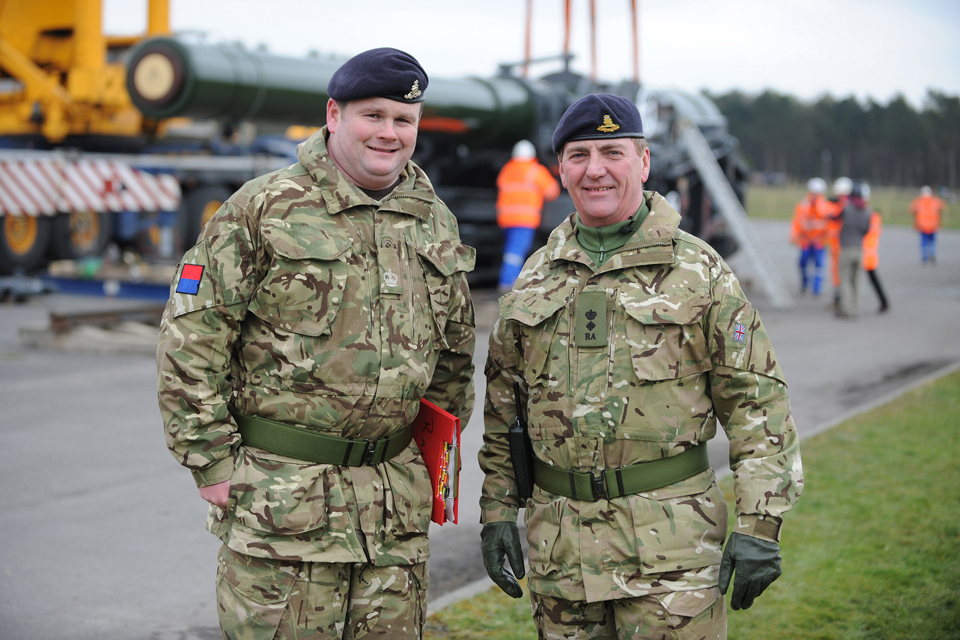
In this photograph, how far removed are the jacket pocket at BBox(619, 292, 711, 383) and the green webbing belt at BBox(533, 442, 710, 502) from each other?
0.22 meters

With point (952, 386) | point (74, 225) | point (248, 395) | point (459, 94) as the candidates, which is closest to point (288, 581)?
point (248, 395)

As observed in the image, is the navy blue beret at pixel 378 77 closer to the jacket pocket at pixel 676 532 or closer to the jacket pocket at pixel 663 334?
the jacket pocket at pixel 663 334

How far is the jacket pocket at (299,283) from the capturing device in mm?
2400

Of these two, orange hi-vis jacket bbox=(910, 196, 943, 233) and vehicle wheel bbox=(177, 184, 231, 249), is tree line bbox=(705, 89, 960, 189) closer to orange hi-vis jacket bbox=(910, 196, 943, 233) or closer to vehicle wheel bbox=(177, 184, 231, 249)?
orange hi-vis jacket bbox=(910, 196, 943, 233)

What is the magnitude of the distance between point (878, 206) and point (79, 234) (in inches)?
2095

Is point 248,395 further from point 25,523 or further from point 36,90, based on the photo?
point 36,90

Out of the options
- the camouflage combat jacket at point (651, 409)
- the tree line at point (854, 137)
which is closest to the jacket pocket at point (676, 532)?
the camouflage combat jacket at point (651, 409)

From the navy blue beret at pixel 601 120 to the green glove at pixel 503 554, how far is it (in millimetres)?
1046

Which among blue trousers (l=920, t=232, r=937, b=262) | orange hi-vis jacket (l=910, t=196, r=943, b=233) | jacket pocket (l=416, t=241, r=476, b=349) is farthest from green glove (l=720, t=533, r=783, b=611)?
blue trousers (l=920, t=232, r=937, b=262)

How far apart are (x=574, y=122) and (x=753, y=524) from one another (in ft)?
3.59

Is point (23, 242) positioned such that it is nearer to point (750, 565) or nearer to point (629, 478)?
point (629, 478)

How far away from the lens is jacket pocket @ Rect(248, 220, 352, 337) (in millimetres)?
2400

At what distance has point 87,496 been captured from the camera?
16.4ft

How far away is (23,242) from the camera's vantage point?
1291 centimetres
